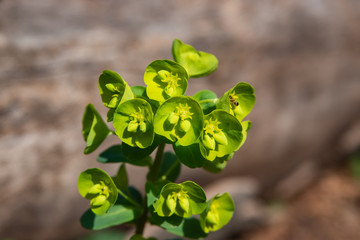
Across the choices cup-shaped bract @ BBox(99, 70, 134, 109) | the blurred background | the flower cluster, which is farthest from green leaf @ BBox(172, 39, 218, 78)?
the blurred background

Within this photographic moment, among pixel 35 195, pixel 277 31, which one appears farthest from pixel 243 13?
pixel 35 195

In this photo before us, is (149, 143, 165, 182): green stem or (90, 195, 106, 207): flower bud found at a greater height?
(149, 143, 165, 182): green stem

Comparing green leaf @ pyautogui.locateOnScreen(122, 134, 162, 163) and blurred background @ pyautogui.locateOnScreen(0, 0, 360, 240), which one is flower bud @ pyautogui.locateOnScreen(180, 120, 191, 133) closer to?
green leaf @ pyautogui.locateOnScreen(122, 134, 162, 163)

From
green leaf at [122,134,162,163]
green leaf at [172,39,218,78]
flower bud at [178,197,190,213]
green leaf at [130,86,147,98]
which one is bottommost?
flower bud at [178,197,190,213]

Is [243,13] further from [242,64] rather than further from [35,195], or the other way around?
[35,195]

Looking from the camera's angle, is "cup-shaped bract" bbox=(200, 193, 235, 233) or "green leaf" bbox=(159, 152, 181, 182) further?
"green leaf" bbox=(159, 152, 181, 182)

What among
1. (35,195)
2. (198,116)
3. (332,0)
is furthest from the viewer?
(332,0)

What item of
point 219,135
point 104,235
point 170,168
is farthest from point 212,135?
point 104,235

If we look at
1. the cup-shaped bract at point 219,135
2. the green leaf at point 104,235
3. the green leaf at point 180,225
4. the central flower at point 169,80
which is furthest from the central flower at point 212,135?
the green leaf at point 104,235
